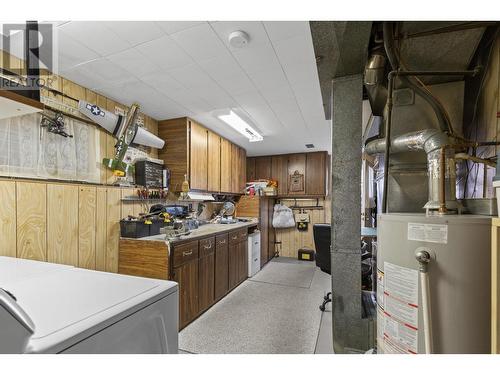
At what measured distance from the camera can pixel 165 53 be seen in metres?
1.75

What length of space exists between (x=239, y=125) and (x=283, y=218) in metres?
2.72

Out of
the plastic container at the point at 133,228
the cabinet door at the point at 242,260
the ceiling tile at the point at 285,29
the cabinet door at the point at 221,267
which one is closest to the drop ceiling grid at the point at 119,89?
the ceiling tile at the point at 285,29

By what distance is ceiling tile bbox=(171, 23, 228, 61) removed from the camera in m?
1.53

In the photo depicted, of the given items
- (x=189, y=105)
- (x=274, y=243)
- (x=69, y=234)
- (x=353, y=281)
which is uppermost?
(x=189, y=105)

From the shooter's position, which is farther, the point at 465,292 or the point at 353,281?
the point at 353,281

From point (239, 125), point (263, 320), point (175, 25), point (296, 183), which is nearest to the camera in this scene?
point (175, 25)

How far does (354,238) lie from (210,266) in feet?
5.79

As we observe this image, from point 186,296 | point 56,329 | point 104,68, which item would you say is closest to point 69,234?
point 186,296

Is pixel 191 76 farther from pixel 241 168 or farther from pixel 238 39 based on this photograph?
pixel 241 168

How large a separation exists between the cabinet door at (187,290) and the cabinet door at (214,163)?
1446 millimetres

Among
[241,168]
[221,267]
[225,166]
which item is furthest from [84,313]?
[241,168]

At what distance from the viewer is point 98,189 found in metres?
2.30

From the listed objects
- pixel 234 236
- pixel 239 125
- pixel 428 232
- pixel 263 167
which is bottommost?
pixel 234 236

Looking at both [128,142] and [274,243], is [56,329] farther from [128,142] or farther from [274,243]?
[274,243]
